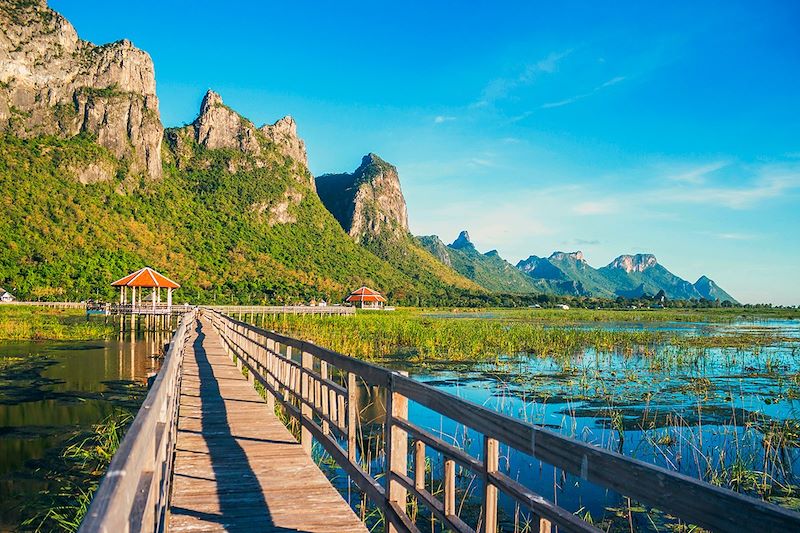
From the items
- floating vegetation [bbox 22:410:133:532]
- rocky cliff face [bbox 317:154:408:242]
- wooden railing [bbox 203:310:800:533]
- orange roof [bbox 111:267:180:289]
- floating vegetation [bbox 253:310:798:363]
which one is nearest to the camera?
wooden railing [bbox 203:310:800:533]

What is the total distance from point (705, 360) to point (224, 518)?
23.0 metres

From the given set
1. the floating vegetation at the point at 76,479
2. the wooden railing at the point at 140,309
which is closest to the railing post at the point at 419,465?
the floating vegetation at the point at 76,479

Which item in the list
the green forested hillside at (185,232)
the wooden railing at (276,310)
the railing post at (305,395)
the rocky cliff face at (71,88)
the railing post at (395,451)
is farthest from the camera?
the rocky cliff face at (71,88)

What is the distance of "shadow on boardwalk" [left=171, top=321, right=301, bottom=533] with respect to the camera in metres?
4.51

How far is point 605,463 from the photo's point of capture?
81.7 inches

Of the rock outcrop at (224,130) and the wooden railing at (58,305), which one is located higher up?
the rock outcrop at (224,130)

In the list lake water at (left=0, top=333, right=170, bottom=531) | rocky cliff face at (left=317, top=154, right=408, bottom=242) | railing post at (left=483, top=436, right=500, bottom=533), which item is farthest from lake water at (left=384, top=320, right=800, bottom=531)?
rocky cliff face at (left=317, top=154, right=408, bottom=242)

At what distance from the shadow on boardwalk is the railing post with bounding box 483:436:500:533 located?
6.63ft

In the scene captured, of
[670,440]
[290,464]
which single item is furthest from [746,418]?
[290,464]

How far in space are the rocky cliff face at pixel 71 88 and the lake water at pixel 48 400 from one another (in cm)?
7788

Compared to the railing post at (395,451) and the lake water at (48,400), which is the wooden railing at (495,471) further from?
the lake water at (48,400)

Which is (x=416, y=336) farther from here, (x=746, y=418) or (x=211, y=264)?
(x=211, y=264)

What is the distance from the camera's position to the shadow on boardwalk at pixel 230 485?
4.51 metres

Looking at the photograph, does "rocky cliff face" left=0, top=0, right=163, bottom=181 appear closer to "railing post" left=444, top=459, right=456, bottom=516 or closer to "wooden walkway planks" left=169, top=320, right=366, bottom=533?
"wooden walkway planks" left=169, top=320, right=366, bottom=533
